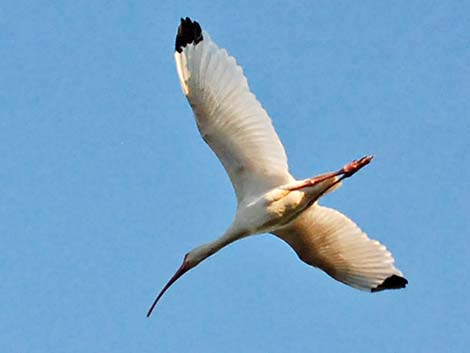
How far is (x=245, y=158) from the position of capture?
22.0 meters

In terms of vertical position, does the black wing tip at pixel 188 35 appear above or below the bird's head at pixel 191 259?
above

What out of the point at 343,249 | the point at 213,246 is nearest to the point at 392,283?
the point at 343,249

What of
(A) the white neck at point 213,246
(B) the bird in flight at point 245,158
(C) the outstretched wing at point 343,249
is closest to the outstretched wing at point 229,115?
(B) the bird in flight at point 245,158

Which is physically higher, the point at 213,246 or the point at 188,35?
the point at 188,35

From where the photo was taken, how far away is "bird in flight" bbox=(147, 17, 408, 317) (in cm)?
2162

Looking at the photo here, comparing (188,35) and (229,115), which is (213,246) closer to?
(229,115)

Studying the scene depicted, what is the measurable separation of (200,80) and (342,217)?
283cm

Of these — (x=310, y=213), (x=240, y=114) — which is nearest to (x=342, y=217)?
(x=310, y=213)

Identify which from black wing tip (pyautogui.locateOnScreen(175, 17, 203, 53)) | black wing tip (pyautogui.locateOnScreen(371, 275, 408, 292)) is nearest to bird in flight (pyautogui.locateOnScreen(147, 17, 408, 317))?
black wing tip (pyautogui.locateOnScreen(175, 17, 203, 53))

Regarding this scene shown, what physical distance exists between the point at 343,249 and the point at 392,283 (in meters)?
0.84

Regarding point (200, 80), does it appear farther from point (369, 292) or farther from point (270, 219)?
point (369, 292)

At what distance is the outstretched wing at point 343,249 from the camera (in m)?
22.5

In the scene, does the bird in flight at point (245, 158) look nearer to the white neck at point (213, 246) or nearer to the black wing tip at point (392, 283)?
the white neck at point (213, 246)

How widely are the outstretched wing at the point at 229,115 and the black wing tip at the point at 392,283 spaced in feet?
6.99
